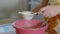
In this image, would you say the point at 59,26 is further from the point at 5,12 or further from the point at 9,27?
the point at 5,12

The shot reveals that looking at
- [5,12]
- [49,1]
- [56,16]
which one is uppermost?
[49,1]

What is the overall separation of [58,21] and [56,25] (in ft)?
0.12

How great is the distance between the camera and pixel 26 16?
2.58 feet

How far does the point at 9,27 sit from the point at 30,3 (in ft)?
3.40

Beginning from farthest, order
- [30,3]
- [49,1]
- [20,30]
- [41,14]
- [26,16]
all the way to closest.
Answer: [30,3] < [49,1] < [41,14] < [26,16] < [20,30]

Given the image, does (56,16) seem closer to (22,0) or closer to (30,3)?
(30,3)

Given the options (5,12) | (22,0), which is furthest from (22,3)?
(5,12)

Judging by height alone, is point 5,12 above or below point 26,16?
below

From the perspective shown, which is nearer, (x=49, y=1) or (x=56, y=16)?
(x=56, y=16)

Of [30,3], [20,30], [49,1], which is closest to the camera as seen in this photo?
[20,30]

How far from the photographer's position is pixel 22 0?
6.14ft

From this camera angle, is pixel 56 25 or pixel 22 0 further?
pixel 22 0

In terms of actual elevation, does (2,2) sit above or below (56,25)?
above

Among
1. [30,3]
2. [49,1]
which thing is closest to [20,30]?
[49,1]
